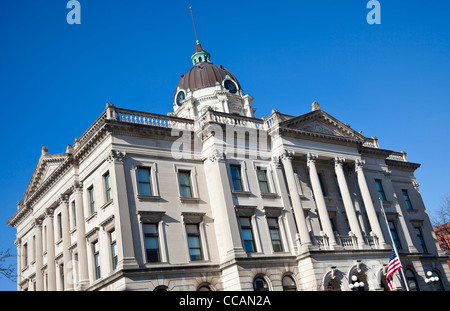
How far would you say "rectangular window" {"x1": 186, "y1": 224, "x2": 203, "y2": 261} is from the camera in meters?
28.9

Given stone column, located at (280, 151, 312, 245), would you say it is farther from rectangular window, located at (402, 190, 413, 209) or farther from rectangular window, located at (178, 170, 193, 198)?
rectangular window, located at (402, 190, 413, 209)

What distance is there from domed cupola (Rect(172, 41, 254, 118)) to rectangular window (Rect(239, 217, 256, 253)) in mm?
25128

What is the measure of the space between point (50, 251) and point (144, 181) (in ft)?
37.5

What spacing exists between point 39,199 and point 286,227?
67.7 ft

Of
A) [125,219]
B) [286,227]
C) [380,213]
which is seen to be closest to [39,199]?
[125,219]

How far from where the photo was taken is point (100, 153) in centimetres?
2977

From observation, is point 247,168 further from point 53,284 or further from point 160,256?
point 53,284

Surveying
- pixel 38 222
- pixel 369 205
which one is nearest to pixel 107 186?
pixel 38 222

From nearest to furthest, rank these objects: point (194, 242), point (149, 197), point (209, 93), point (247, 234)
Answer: point (149, 197) → point (194, 242) → point (247, 234) → point (209, 93)

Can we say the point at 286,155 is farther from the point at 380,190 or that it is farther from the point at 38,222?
the point at 38,222

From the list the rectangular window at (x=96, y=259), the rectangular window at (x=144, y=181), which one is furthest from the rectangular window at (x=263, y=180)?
the rectangular window at (x=96, y=259)

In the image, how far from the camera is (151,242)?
90.4ft
